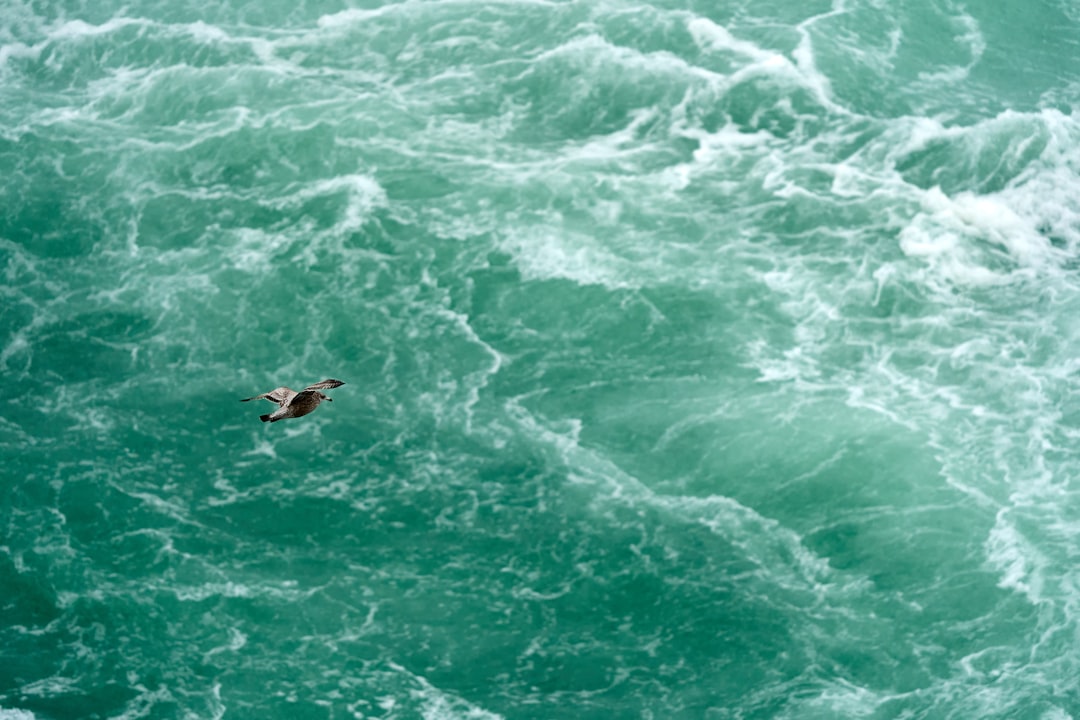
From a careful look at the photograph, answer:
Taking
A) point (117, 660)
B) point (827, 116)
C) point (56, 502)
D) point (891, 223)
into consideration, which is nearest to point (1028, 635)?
point (891, 223)

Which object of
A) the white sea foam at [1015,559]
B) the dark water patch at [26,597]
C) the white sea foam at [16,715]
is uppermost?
the white sea foam at [1015,559]

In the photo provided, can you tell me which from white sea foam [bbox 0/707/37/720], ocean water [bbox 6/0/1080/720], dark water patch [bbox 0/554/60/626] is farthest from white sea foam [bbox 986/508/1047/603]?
white sea foam [bbox 0/707/37/720]

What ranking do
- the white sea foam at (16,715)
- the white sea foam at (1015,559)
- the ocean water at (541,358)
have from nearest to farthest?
the white sea foam at (16,715)
the ocean water at (541,358)
the white sea foam at (1015,559)

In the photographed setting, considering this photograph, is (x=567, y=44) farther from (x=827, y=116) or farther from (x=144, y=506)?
(x=144, y=506)

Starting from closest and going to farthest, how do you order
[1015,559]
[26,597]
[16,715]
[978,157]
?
[16,715], [26,597], [1015,559], [978,157]

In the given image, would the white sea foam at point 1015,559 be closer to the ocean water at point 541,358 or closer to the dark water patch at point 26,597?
the ocean water at point 541,358

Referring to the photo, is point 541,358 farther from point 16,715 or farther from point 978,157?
point 16,715

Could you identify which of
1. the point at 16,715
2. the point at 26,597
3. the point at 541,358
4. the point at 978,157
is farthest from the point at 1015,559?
the point at 26,597

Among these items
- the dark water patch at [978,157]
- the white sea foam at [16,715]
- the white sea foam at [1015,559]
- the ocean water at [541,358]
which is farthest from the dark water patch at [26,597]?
the dark water patch at [978,157]
